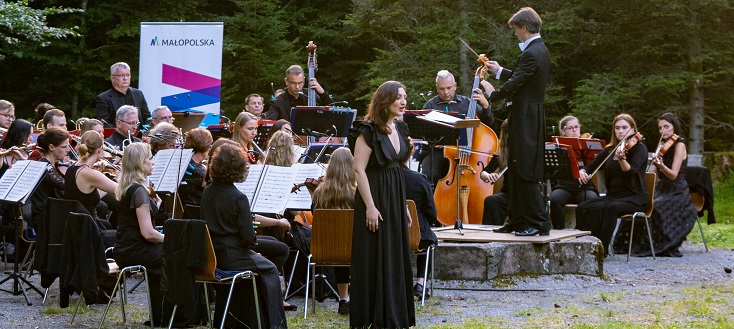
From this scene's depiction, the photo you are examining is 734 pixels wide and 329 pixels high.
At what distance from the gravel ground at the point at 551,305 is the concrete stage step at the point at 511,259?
8 cm

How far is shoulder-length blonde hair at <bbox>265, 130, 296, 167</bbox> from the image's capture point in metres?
8.53

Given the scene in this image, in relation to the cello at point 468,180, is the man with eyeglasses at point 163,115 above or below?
above

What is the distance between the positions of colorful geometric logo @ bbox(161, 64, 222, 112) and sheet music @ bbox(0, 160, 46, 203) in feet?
13.4

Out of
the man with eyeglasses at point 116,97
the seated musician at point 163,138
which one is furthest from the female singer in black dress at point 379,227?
the man with eyeglasses at point 116,97

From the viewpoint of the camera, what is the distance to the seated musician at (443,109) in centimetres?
1118

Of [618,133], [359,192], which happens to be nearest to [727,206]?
[618,133]

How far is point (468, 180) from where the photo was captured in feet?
37.1

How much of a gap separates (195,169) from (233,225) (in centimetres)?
173

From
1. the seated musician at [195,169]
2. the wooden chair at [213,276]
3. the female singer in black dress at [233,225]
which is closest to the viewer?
the wooden chair at [213,276]

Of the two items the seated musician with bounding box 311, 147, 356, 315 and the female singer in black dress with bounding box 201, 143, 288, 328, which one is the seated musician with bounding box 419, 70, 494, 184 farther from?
the female singer in black dress with bounding box 201, 143, 288, 328

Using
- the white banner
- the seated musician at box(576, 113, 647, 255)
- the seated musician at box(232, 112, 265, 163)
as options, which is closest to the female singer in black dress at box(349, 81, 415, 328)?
the seated musician at box(232, 112, 265, 163)

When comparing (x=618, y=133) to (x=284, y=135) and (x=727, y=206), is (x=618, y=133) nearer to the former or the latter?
(x=284, y=135)

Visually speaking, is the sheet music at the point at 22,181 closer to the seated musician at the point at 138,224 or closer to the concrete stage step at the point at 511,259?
the seated musician at the point at 138,224

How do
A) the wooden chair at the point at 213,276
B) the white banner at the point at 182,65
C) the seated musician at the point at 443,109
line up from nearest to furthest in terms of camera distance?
the wooden chair at the point at 213,276
the seated musician at the point at 443,109
the white banner at the point at 182,65
